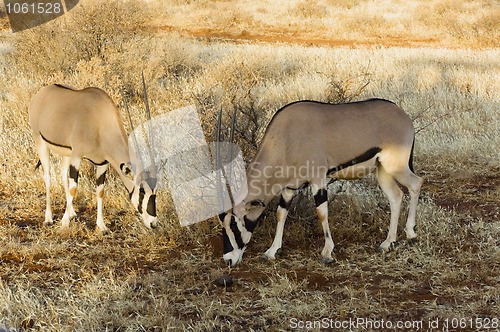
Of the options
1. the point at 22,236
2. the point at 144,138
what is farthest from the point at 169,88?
the point at 22,236

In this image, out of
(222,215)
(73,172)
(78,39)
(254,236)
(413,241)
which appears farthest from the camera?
(78,39)

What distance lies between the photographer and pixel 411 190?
20.5 ft

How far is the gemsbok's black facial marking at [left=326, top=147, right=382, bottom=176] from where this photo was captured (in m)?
5.91

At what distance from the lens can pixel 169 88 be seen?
11.7 m

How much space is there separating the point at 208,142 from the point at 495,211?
352 cm

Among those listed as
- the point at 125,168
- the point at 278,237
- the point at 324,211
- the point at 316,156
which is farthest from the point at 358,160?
the point at 125,168

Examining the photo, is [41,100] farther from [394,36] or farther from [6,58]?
[394,36]

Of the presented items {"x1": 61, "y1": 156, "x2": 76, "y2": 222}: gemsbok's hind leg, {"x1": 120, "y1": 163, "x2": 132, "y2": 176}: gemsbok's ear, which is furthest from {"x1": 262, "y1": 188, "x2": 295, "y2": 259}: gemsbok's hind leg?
{"x1": 61, "y1": 156, "x2": 76, "y2": 222}: gemsbok's hind leg

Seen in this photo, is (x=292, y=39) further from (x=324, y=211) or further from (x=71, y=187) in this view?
(x=324, y=211)

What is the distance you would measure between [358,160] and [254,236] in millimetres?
1451

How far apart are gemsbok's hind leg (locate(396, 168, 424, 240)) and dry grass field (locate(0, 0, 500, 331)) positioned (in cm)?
15

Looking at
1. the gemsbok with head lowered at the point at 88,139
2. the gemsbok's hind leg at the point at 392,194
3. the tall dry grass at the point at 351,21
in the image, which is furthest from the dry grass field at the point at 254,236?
the tall dry grass at the point at 351,21

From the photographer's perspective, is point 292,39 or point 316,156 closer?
point 316,156

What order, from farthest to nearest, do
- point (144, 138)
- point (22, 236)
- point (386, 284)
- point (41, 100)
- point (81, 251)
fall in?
point (144, 138) → point (41, 100) → point (22, 236) → point (81, 251) → point (386, 284)
